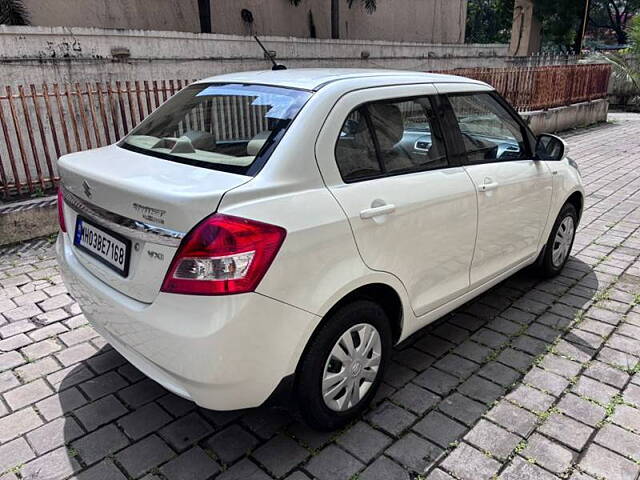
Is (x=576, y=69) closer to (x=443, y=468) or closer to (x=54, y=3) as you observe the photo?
(x=54, y=3)

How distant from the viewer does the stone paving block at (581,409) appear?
2.70 meters

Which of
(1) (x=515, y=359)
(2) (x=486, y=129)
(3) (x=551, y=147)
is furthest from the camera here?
(3) (x=551, y=147)

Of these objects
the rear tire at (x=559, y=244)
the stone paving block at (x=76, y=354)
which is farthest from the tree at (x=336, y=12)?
the stone paving block at (x=76, y=354)

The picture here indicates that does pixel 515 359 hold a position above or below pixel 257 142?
below

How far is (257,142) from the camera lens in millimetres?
2385

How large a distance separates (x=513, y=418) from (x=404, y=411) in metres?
0.57

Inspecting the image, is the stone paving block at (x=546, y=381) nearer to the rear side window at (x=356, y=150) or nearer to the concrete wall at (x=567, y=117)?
the rear side window at (x=356, y=150)

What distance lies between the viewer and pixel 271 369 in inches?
85.1

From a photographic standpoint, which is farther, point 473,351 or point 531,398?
point 473,351

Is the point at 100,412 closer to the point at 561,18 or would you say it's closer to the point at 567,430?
the point at 567,430

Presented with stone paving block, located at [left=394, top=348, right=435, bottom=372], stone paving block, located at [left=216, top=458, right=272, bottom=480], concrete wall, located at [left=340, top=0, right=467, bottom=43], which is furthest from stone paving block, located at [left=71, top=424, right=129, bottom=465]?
concrete wall, located at [left=340, top=0, right=467, bottom=43]

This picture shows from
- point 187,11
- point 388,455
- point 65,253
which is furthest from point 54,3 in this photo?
point 388,455

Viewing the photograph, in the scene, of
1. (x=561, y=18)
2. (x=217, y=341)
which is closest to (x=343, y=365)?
(x=217, y=341)

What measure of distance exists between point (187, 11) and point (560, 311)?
14.2 meters
